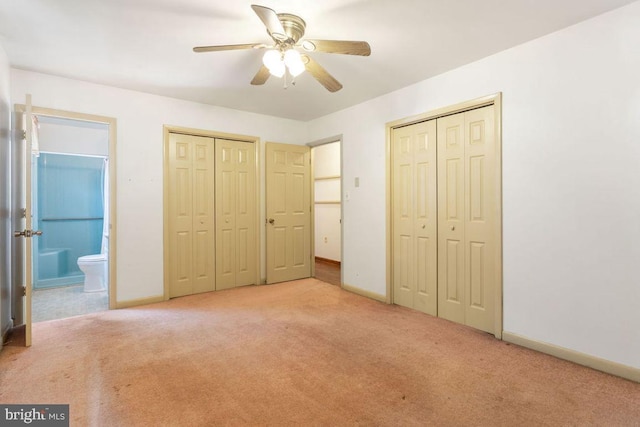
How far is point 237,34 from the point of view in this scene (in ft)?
7.94

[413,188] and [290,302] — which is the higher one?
[413,188]

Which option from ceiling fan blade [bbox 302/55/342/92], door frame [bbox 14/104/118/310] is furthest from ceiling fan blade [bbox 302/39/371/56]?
door frame [bbox 14/104/118/310]

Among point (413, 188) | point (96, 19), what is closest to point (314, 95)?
point (413, 188)

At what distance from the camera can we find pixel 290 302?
147 inches

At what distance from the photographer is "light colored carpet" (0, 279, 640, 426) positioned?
1742 mm

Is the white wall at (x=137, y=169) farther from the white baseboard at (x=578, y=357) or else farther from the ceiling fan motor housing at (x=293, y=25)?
the white baseboard at (x=578, y=357)

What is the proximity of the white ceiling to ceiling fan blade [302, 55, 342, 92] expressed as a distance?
0.83ft

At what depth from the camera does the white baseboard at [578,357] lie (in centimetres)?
208

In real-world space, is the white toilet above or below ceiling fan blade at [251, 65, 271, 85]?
below

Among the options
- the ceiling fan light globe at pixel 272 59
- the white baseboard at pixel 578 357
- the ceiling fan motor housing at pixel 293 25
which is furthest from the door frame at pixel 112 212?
the white baseboard at pixel 578 357

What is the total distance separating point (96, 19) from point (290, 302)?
307 cm

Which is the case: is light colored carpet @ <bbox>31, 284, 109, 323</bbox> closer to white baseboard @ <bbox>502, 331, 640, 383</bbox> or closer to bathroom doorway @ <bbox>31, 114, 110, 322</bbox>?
bathroom doorway @ <bbox>31, 114, 110, 322</bbox>

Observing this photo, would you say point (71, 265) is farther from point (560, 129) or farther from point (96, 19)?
point (560, 129)

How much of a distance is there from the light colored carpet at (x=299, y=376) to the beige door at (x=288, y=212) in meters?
1.53
